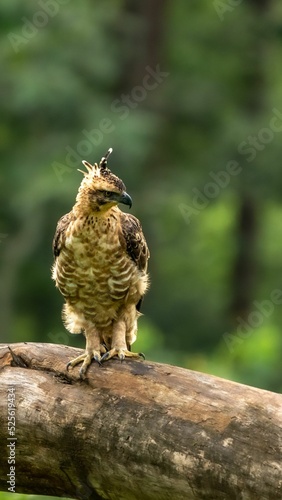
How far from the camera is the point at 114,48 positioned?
19.8 m

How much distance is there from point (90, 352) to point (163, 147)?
651 inches

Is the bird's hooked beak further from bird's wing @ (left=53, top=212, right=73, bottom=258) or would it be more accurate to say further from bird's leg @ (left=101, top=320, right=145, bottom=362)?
bird's leg @ (left=101, top=320, right=145, bottom=362)

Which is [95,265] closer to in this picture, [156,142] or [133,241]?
[133,241]

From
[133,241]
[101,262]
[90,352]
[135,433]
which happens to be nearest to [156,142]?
[133,241]

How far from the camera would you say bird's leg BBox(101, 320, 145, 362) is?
6.00 metres

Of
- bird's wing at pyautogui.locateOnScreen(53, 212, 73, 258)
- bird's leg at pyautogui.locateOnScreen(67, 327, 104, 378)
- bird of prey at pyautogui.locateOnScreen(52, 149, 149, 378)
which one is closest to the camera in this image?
bird's leg at pyautogui.locateOnScreen(67, 327, 104, 378)

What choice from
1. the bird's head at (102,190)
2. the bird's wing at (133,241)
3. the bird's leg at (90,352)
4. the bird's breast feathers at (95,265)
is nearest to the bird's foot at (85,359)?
the bird's leg at (90,352)

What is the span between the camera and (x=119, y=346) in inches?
246

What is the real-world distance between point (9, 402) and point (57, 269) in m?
1.29

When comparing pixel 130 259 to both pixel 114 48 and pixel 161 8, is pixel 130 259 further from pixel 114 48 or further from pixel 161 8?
pixel 161 8

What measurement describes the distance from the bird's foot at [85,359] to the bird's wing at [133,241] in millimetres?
686

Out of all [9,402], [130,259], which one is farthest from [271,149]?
[9,402]

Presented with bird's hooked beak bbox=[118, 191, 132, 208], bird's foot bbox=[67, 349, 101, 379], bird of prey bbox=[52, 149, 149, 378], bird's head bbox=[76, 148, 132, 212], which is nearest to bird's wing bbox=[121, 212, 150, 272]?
bird of prey bbox=[52, 149, 149, 378]

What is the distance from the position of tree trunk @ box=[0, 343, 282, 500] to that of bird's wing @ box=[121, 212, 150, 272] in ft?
3.28
